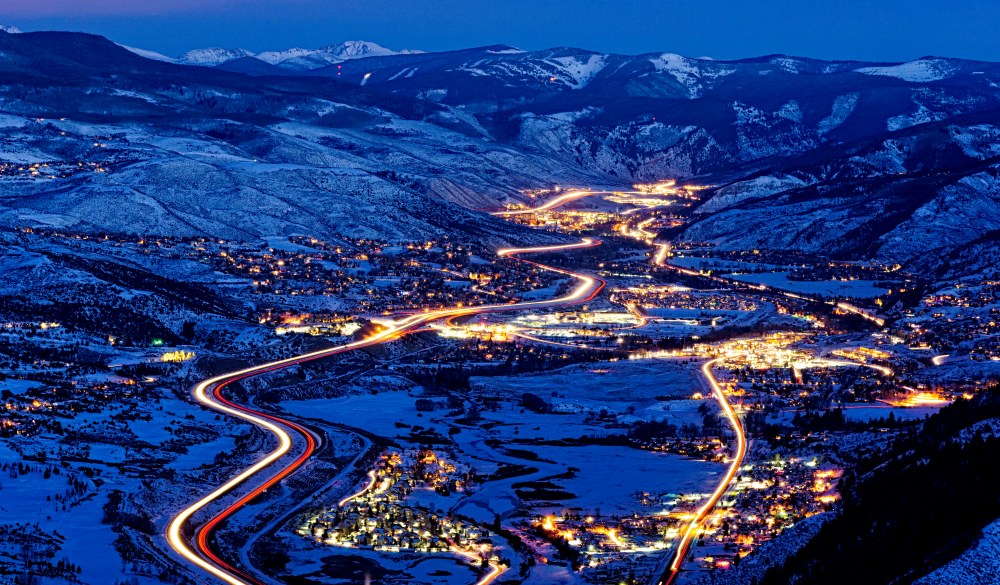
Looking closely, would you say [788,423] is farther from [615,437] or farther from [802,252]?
[802,252]

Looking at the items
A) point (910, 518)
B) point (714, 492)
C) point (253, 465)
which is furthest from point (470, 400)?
point (910, 518)

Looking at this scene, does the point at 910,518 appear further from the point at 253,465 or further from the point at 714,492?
the point at 253,465

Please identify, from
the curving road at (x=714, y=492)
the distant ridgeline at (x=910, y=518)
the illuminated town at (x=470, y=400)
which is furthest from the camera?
the curving road at (x=714, y=492)

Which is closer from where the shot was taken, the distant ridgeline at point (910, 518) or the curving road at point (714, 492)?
the distant ridgeline at point (910, 518)

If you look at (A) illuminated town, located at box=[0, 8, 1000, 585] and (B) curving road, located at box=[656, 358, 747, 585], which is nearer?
(A) illuminated town, located at box=[0, 8, 1000, 585]

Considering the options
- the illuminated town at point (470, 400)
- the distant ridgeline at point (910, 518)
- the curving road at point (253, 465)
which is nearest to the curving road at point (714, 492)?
the illuminated town at point (470, 400)

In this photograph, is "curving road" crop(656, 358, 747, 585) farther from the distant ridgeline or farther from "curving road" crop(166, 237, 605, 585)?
"curving road" crop(166, 237, 605, 585)

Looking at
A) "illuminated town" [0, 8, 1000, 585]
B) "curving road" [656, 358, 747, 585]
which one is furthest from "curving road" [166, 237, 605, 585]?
"curving road" [656, 358, 747, 585]

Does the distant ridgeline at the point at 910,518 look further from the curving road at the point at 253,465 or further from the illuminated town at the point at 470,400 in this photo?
the curving road at the point at 253,465
